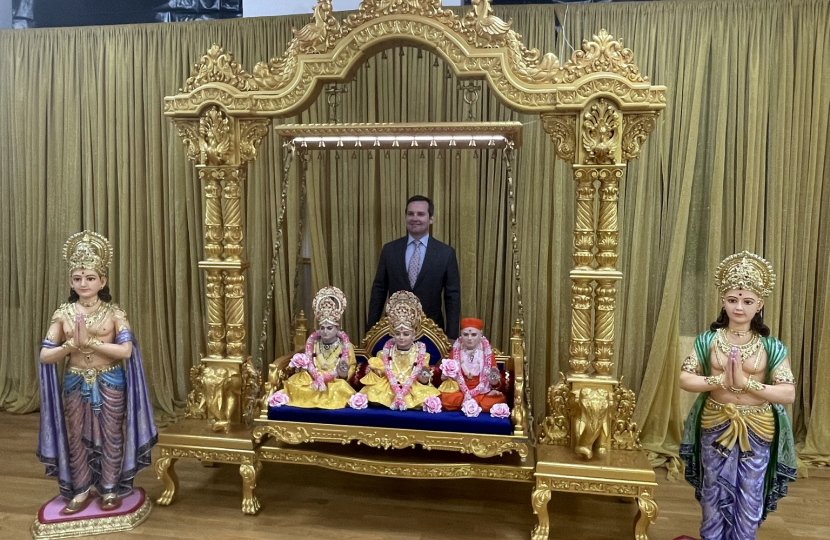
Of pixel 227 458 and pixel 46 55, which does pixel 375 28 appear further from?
pixel 46 55

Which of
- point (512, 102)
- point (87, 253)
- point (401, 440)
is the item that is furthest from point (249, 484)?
point (512, 102)

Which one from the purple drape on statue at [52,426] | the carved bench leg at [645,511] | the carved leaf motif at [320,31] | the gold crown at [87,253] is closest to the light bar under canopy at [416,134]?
the carved leaf motif at [320,31]

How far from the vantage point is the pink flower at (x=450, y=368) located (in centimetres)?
323

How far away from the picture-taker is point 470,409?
3.05m

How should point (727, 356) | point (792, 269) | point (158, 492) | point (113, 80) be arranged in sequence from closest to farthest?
point (727, 356), point (158, 492), point (792, 269), point (113, 80)

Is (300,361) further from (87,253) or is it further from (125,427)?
(87,253)

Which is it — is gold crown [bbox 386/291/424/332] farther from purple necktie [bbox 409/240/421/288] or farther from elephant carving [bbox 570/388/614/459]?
elephant carving [bbox 570/388/614/459]

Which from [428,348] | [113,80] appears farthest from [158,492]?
[113,80]

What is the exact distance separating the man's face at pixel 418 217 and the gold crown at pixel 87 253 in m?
1.73

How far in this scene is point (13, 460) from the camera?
3.90m

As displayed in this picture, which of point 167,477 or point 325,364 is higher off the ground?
point 325,364

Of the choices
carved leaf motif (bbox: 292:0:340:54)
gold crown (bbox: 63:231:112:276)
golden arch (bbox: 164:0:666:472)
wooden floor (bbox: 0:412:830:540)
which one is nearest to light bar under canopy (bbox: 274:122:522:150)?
golden arch (bbox: 164:0:666:472)

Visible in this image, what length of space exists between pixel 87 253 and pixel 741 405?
3.27 m

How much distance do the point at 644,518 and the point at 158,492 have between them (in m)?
2.73
